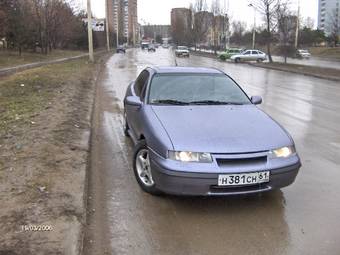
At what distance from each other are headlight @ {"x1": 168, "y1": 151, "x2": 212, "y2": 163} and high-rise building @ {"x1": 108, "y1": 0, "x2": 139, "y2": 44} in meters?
116

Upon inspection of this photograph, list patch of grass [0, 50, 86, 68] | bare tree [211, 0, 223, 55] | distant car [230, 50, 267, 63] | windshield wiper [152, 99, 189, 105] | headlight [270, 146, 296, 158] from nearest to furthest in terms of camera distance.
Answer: headlight [270, 146, 296, 158] < windshield wiper [152, 99, 189, 105] < patch of grass [0, 50, 86, 68] < distant car [230, 50, 267, 63] < bare tree [211, 0, 223, 55]

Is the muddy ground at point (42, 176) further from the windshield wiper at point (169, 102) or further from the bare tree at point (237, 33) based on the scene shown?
the bare tree at point (237, 33)

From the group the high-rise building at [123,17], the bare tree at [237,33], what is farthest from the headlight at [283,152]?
the high-rise building at [123,17]

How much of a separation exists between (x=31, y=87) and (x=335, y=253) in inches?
552

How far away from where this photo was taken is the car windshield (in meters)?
6.39

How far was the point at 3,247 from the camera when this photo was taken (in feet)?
12.6

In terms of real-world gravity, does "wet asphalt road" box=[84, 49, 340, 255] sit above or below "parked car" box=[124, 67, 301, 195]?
below

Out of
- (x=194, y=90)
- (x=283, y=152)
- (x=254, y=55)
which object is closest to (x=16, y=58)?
(x=254, y=55)

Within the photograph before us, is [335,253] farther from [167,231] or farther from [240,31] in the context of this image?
[240,31]

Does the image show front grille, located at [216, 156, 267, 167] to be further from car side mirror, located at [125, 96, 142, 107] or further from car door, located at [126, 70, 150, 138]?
car side mirror, located at [125, 96, 142, 107]

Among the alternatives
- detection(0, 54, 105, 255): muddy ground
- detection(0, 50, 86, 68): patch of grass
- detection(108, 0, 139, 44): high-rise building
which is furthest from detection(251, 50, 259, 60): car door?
detection(108, 0, 139, 44): high-rise building

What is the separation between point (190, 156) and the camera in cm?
477

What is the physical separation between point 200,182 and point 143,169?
3.69 feet

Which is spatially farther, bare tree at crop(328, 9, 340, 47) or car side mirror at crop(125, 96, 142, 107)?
bare tree at crop(328, 9, 340, 47)
